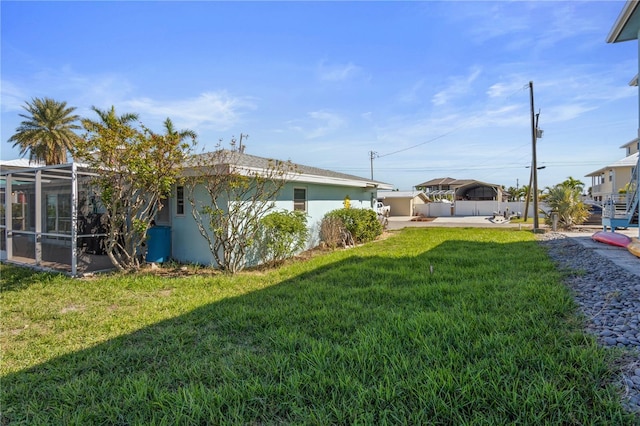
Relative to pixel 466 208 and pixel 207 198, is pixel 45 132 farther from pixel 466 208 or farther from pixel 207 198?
pixel 466 208

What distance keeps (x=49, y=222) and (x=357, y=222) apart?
10.1 m

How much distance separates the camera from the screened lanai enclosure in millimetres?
8594

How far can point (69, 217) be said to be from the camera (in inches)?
368

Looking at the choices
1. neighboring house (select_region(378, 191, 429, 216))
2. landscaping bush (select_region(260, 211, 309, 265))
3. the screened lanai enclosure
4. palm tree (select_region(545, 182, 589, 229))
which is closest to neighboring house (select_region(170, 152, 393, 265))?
landscaping bush (select_region(260, 211, 309, 265))

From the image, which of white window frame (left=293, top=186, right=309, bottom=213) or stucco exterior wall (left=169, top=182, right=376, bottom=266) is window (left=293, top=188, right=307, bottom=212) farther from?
stucco exterior wall (left=169, top=182, right=376, bottom=266)

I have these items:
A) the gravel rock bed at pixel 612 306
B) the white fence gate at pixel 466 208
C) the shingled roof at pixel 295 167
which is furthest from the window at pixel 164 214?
the white fence gate at pixel 466 208

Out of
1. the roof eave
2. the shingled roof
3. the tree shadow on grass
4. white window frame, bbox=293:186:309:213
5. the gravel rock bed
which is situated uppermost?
the roof eave

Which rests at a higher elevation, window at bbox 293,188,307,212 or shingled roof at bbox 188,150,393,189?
shingled roof at bbox 188,150,393,189

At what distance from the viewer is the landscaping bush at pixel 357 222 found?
12422 mm

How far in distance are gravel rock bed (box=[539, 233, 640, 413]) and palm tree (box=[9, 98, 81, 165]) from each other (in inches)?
1067

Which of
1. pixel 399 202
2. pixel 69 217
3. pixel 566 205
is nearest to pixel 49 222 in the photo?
pixel 69 217

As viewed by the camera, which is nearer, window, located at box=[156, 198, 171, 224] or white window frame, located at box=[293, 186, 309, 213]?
window, located at box=[156, 198, 171, 224]

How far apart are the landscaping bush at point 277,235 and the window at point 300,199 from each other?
1563mm

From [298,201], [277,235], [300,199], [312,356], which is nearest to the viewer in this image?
[312,356]
